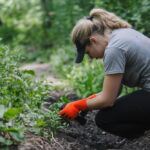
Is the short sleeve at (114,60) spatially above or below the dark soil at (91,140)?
above

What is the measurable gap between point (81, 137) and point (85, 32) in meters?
1.16

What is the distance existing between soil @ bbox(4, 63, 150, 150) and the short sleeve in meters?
0.78

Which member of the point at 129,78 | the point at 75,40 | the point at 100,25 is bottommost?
the point at 129,78

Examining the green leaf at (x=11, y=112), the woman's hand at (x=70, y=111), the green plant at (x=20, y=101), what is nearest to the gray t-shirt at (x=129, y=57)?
the woman's hand at (x=70, y=111)

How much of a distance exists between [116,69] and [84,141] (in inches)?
37.2

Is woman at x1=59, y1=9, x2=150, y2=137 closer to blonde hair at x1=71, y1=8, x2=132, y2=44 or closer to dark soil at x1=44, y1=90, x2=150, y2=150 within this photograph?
blonde hair at x1=71, y1=8, x2=132, y2=44

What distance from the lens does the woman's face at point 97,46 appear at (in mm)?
2381

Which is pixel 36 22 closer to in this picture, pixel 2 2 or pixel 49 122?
pixel 2 2

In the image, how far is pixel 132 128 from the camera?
2482 millimetres

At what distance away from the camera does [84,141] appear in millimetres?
2674

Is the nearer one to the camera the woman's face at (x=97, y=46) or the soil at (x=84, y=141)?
the soil at (x=84, y=141)

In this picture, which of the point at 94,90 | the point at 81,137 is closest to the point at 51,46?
the point at 94,90

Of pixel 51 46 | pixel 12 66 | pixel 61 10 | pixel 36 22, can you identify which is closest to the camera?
pixel 12 66

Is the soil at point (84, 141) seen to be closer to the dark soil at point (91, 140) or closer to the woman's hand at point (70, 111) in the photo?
the dark soil at point (91, 140)
